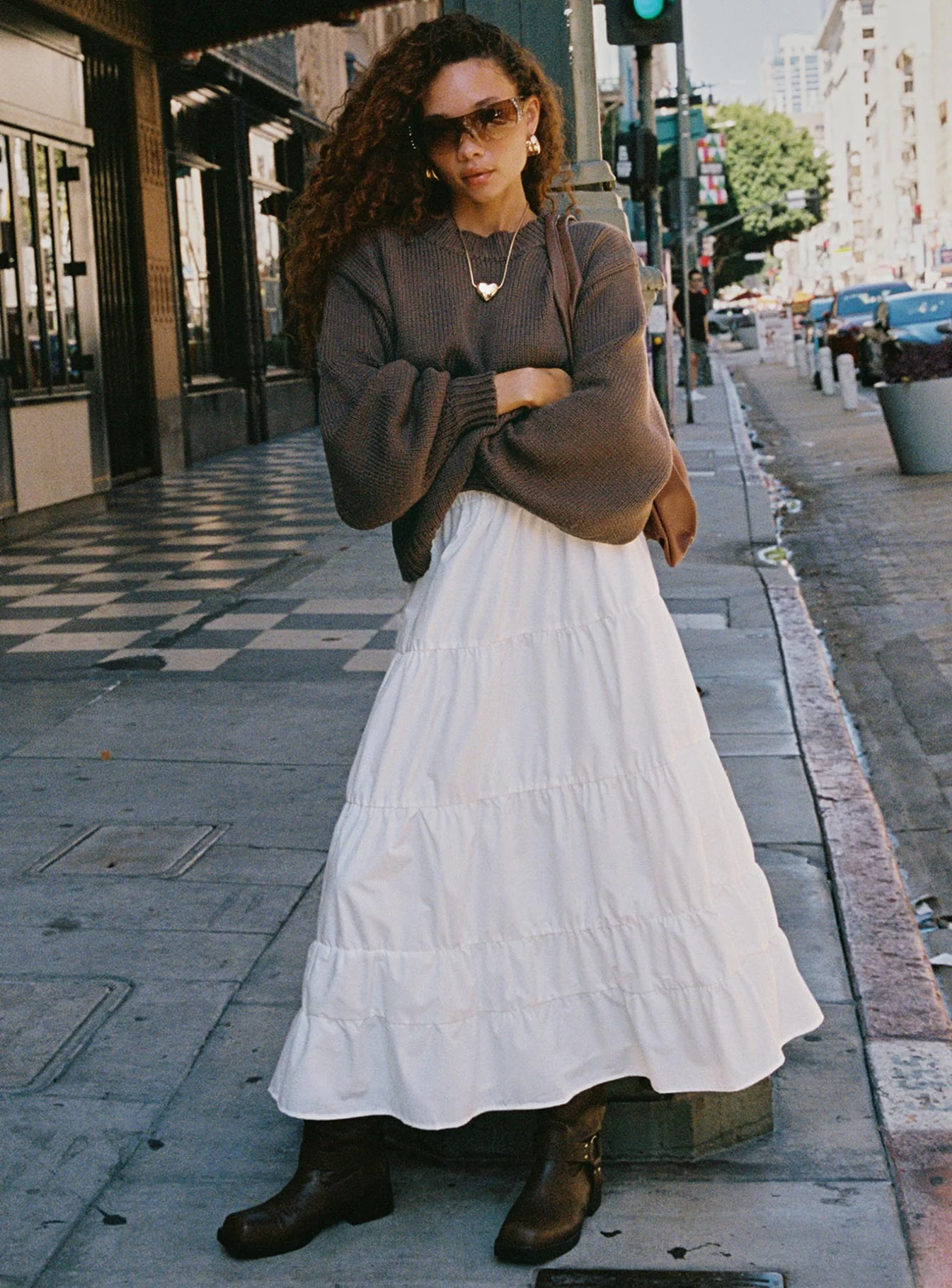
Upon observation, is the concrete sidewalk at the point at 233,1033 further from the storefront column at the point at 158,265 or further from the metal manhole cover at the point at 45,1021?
the storefront column at the point at 158,265

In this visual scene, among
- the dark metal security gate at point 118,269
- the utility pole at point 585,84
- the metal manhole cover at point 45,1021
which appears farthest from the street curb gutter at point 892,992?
the dark metal security gate at point 118,269

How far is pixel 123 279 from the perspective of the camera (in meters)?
16.6

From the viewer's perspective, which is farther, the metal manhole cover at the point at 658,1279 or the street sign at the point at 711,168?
the street sign at the point at 711,168

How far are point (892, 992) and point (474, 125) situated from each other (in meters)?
2.01

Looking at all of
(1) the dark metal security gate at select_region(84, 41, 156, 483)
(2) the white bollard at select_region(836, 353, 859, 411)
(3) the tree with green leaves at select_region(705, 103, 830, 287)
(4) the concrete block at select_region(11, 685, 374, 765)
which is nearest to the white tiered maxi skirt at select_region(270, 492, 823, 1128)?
(4) the concrete block at select_region(11, 685, 374, 765)

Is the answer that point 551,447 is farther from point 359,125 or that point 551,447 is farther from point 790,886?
point 790,886

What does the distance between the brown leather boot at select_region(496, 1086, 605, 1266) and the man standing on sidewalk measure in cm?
2347

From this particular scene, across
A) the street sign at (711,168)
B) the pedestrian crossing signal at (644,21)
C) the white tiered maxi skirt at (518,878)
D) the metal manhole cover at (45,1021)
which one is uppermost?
the street sign at (711,168)

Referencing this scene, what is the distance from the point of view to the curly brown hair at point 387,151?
8.81ft

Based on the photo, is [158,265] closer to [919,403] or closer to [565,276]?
[919,403]

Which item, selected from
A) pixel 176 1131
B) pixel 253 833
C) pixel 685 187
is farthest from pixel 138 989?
pixel 685 187

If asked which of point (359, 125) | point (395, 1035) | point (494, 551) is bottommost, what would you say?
point (395, 1035)

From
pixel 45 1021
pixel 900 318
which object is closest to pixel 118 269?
pixel 45 1021

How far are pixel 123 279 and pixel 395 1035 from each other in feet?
49.2
